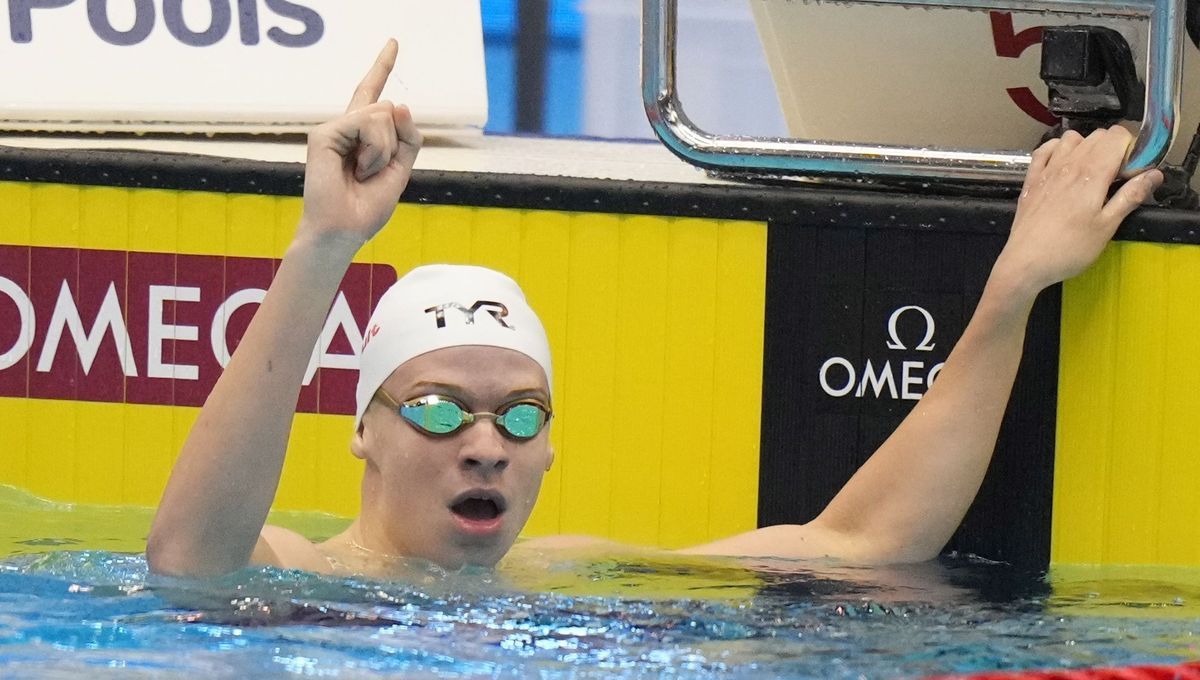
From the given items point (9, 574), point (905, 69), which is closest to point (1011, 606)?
point (905, 69)

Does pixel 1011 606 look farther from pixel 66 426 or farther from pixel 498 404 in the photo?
pixel 66 426

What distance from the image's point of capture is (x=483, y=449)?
87.6 inches

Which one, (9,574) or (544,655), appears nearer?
(544,655)

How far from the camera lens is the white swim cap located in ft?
7.63

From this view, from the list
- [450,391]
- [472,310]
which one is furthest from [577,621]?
[472,310]

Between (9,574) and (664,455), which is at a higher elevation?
(664,455)

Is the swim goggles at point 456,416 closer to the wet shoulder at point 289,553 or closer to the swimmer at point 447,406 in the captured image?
the swimmer at point 447,406

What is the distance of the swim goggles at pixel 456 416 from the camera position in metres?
2.25

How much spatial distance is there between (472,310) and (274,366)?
1.71ft

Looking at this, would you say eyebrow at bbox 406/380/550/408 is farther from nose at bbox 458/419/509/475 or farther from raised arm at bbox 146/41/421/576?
raised arm at bbox 146/41/421/576

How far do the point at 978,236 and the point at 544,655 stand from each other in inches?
44.3

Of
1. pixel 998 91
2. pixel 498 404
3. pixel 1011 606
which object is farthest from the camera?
pixel 998 91

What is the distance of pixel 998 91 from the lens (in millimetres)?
2934

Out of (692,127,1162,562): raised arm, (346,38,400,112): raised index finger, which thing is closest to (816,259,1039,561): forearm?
(692,127,1162,562): raised arm
